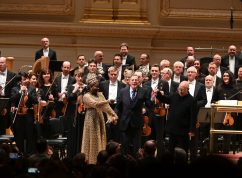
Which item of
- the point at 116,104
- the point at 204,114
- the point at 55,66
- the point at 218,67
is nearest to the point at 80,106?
the point at 116,104

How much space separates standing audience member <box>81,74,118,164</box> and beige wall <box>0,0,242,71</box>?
5.01m

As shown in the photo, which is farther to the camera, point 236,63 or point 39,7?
point 39,7

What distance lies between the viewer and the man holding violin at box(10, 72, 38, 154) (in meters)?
11.8

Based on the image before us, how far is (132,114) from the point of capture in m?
11.1

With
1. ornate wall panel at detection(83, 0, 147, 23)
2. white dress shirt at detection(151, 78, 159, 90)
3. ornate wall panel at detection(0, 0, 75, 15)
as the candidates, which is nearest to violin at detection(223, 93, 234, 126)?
white dress shirt at detection(151, 78, 159, 90)

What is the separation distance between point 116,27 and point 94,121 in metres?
5.39

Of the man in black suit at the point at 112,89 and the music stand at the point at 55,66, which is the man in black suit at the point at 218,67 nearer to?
the man in black suit at the point at 112,89

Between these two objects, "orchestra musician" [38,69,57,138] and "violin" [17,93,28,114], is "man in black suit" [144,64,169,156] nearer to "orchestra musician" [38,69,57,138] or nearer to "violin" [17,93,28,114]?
"orchestra musician" [38,69,57,138]

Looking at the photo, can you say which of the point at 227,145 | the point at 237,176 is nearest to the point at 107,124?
the point at 227,145

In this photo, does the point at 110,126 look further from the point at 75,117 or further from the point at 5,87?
the point at 5,87

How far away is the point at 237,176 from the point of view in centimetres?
342

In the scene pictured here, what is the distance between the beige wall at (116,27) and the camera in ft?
52.7

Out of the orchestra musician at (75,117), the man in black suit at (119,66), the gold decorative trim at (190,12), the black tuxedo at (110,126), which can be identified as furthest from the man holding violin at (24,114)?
the gold decorative trim at (190,12)

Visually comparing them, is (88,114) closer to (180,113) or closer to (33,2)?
(180,113)
